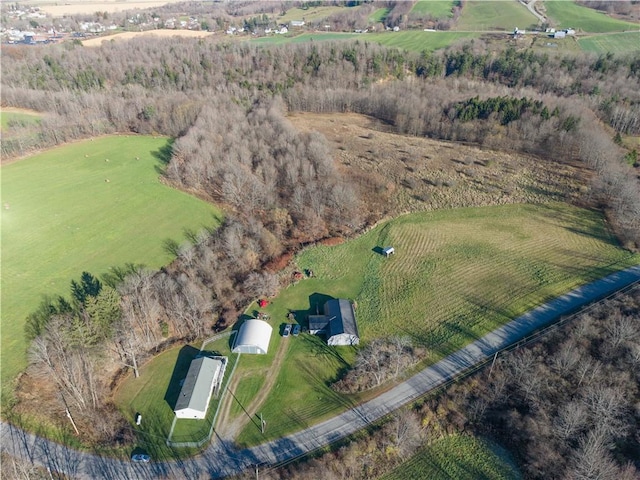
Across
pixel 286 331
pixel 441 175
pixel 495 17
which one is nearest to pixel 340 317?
pixel 286 331

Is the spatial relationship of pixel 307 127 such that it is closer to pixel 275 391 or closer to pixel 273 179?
A: pixel 273 179

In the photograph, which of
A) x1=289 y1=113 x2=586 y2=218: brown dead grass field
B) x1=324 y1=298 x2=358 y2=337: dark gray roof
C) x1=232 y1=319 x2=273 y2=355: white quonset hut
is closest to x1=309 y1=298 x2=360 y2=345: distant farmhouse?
x1=324 y1=298 x2=358 y2=337: dark gray roof

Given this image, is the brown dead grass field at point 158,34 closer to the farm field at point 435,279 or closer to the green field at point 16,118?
the green field at point 16,118

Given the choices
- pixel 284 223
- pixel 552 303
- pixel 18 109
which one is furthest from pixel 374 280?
pixel 18 109

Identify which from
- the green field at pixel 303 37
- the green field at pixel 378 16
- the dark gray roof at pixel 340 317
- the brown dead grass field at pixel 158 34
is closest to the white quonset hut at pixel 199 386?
the dark gray roof at pixel 340 317

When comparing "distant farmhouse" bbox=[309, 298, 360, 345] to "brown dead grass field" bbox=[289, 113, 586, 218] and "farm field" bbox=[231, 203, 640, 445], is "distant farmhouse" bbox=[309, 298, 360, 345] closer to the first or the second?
"farm field" bbox=[231, 203, 640, 445]
